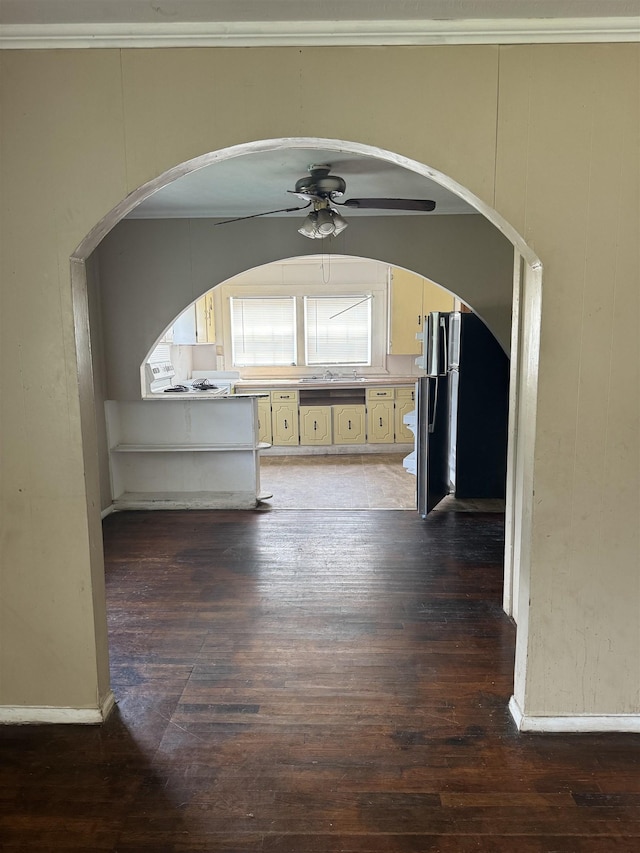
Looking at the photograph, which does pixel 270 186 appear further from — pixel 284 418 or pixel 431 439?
pixel 284 418

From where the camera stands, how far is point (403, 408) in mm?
7438

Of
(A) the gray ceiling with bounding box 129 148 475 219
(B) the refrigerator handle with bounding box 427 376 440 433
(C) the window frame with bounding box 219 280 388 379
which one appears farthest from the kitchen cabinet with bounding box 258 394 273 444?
(B) the refrigerator handle with bounding box 427 376 440 433

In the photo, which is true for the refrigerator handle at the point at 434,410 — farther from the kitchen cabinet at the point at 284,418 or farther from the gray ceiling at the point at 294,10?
the gray ceiling at the point at 294,10

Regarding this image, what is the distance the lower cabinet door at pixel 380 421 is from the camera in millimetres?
7426

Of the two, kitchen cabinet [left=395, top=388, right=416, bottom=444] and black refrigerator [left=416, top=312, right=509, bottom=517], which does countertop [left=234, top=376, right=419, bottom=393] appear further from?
black refrigerator [left=416, top=312, right=509, bottom=517]

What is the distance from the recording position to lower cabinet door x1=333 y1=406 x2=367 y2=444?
7.43 meters

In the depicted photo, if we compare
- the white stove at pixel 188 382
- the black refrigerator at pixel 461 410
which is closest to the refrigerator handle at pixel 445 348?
the black refrigerator at pixel 461 410

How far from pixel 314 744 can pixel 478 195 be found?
2.17 metres

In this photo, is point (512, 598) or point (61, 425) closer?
point (61, 425)

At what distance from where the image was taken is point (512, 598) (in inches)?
123

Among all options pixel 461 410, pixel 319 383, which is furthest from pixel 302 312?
pixel 461 410

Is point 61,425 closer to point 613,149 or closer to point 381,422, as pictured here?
point 613,149

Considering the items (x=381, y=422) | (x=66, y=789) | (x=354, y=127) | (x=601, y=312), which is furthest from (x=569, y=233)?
(x=381, y=422)

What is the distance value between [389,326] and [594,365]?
18.7ft
